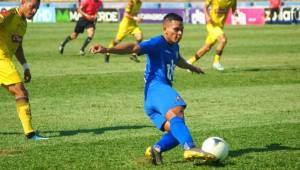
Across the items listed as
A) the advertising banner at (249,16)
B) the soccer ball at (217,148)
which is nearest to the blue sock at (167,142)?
the soccer ball at (217,148)

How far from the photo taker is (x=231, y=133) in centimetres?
964

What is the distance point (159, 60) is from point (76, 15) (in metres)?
45.5

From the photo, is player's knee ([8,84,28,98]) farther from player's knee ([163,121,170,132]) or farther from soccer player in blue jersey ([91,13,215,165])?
player's knee ([163,121,170,132])

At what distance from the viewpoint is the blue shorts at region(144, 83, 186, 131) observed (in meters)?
7.59

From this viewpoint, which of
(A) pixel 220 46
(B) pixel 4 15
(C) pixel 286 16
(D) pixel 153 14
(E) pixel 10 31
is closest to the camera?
(B) pixel 4 15

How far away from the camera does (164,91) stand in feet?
25.3

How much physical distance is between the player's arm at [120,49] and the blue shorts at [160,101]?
487 millimetres

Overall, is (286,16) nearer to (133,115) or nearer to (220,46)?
(220,46)

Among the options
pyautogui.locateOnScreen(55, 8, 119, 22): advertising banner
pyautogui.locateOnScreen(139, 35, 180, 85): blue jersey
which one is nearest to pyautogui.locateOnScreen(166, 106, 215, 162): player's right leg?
pyautogui.locateOnScreen(139, 35, 180, 85): blue jersey

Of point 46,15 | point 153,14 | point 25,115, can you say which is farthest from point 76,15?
point 25,115

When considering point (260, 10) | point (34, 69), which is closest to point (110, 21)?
point (260, 10)

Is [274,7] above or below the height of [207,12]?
below

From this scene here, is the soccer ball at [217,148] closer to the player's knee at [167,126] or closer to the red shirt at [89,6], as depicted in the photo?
the player's knee at [167,126]

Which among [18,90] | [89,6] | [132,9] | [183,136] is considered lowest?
[89,6]
